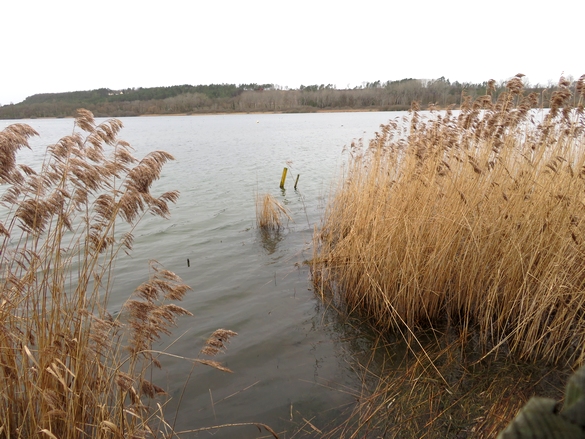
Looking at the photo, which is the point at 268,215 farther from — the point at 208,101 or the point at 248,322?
the point at 208,101

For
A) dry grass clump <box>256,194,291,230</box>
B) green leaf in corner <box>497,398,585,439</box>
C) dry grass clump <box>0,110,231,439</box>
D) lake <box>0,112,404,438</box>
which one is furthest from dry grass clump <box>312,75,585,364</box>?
dry grass clump <box>256,194,291,230</box>

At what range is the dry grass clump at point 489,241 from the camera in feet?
11.1

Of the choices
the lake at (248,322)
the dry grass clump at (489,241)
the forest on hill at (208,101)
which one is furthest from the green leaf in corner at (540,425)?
the forest on hill at (208,101)

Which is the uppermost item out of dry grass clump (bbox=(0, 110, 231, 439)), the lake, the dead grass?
dry grass clump (bbox=(0, 110, 231, 439))

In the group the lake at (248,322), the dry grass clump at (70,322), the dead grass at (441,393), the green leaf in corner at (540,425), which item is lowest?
the lake at (248,322)

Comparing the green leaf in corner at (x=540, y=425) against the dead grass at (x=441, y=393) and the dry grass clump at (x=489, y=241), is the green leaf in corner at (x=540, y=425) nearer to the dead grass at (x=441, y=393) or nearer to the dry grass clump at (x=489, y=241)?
the dead grass at (x=441, y=393)

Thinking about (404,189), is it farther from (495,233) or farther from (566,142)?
(566,142)

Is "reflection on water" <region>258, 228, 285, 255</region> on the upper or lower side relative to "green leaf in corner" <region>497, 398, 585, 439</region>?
lower

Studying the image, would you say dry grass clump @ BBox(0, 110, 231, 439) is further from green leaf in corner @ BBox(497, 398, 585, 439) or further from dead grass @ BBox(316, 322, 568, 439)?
green leaf in corner @ BBox(497, 398, 585, 439)

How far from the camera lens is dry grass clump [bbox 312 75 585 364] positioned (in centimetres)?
339

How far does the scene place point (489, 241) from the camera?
374cm

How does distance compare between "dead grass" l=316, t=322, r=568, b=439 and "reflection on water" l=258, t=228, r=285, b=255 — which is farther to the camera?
"reflection on water" l=258, t=228, r=285, b=255

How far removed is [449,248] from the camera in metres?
3.98

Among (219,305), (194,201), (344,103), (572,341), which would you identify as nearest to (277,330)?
(219,305)
